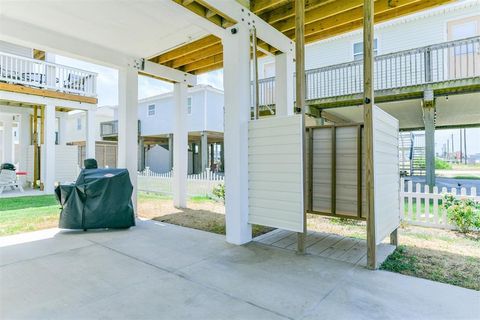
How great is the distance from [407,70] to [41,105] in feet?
42.3

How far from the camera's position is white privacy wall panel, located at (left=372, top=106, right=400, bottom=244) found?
10.3ft

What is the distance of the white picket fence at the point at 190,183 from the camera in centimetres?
853

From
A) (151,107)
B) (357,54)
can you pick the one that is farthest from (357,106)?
(151,107)

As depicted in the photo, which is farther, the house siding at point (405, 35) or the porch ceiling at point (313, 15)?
the house siding at point (405, 35)

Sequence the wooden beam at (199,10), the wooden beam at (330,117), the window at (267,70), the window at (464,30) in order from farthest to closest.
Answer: the window at (267,70) → the wooden beam at (330,117) → the window at (464,30) → the wooden beam at (199,10)

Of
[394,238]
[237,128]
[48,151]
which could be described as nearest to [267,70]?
[48,151]

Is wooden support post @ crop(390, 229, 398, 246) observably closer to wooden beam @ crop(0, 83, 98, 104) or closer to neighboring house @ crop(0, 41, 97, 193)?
neighboring house @ crop(0, 41, 97, 193)

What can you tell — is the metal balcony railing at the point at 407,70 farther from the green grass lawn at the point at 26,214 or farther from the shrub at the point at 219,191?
the green grass lawn at the point at 26,214

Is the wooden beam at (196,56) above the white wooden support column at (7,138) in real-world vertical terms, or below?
above

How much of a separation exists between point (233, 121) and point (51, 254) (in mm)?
2930

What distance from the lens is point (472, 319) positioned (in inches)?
81.5

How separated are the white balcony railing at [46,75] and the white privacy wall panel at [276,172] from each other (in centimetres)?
928

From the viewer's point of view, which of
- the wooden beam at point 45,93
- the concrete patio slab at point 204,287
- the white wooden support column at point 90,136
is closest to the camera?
the concrete patio slab at point 204,287

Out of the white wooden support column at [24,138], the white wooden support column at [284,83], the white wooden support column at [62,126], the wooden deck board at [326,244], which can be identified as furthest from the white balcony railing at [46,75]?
the wooden deck board at [326,244]
